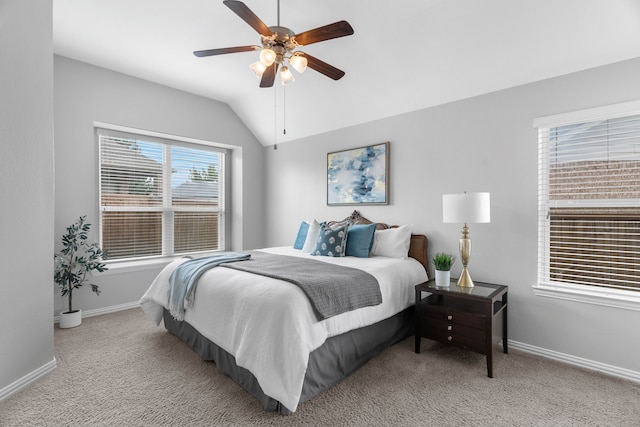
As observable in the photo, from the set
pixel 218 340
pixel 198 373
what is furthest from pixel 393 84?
pixel 198 373

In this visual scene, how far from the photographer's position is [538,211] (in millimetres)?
2701

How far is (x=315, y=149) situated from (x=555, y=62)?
2.87 metres

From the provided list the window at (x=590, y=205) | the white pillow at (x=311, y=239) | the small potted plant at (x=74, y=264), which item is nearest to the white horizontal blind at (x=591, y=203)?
the window at (x=590, y=205)

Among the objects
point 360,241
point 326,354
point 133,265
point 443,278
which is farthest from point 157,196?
point 443,278

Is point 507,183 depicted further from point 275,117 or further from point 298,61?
point 275,117

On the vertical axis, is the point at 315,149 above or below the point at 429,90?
below

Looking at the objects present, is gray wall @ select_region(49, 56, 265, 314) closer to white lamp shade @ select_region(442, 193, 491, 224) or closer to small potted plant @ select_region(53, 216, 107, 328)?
small potted plant @ select_region(53, 216, 107, 328)

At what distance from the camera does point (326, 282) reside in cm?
224

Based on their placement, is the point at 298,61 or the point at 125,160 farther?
the point at 125,160

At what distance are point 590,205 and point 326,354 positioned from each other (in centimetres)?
241

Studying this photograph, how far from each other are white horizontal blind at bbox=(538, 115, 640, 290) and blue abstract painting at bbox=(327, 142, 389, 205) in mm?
1585

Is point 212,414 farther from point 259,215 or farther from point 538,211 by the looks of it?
point 259,215

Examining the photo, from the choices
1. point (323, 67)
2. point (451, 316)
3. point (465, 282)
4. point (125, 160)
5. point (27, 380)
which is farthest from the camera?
point (125, 160)

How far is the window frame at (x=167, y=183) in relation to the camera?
3848mm
